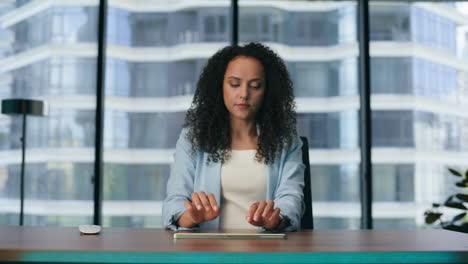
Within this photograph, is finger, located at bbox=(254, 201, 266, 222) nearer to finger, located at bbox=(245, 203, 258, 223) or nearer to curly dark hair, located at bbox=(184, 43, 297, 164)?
finger, located at bbox=(245, 203, 258, 223)

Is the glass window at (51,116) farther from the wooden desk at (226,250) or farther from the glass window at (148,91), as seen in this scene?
the wooden desk at (226,250)

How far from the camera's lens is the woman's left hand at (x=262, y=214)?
1.43 m

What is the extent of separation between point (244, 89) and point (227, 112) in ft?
0.61

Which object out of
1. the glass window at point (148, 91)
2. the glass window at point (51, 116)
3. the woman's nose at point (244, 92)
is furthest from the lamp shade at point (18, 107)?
the woman's nose at point (244, 92)

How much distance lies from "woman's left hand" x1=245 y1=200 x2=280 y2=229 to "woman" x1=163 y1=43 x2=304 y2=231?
17cm

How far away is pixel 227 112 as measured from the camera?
200 centimetres

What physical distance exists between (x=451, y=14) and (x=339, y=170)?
1.67 m

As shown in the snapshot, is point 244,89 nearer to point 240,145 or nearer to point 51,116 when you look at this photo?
point 240,145

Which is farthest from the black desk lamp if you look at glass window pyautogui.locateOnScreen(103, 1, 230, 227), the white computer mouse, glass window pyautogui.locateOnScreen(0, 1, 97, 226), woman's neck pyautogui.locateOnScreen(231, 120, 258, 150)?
the white computer mouse

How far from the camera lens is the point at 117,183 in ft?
13.6

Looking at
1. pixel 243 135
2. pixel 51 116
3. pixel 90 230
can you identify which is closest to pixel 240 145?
pixel 243 135

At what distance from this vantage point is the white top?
1.81 m

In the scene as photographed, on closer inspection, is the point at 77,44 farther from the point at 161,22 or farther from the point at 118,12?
the point at 161,22

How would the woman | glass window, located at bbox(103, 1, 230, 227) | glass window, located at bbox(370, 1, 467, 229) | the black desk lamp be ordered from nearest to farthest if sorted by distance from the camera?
the woman < the black desk lamp < glass window, located at bbox(103, 1, 230, 227) < glass window, located at bbox(370, 1, 467, 229)
